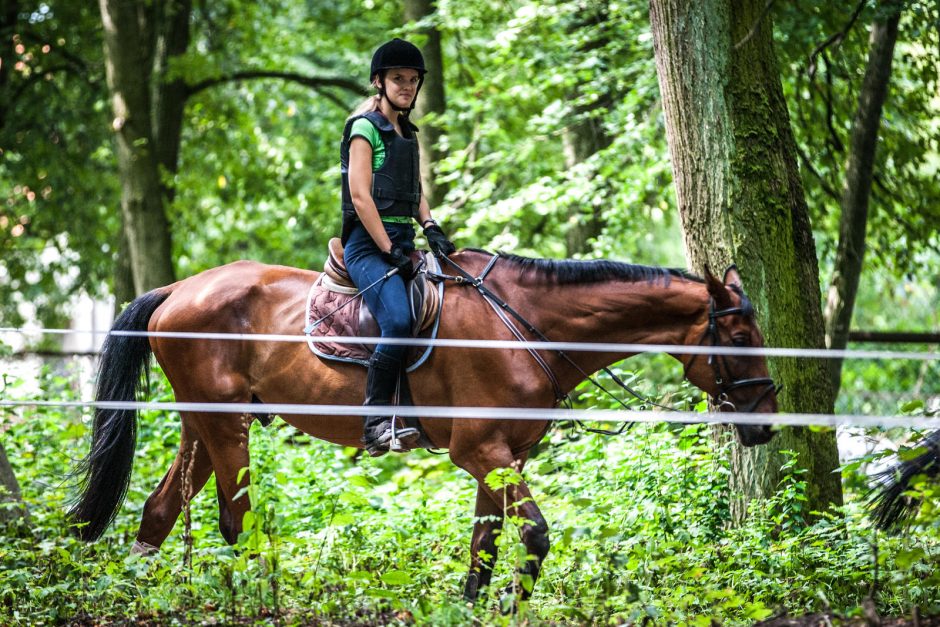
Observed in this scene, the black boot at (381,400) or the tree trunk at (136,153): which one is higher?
the tree trunk at (136,153)

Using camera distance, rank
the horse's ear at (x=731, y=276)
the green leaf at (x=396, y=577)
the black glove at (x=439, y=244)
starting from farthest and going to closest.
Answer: the black glove at (x=439, y=244) < the horse's ear at (x=731, y=276) < the green leaf at (x=396, y=577)

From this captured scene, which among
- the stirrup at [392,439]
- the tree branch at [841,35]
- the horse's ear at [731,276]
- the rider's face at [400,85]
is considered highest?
the tree branch at [841,35]

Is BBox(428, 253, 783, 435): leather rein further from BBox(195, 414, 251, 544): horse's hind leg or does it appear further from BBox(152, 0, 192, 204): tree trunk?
BBox(152, 0, 192, 204): tree trunk

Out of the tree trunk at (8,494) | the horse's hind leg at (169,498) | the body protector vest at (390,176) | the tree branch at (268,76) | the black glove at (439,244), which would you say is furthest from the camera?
the tree branch at (268,76)

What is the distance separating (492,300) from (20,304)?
55.5 feet

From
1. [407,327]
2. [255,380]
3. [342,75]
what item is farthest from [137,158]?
[407,327]

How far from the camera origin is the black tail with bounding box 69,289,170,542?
605 centimetres

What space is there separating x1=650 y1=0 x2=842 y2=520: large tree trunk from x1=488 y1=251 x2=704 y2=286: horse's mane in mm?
914

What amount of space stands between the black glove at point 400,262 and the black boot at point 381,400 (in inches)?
19.7

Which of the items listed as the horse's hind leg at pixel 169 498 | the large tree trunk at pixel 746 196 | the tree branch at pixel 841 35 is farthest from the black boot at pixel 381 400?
the tree branch at pixel 841 35

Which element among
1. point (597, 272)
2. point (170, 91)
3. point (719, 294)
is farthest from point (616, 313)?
point (170, 91)

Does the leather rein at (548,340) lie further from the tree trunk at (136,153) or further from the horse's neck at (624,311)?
the tree trunk at (136,153)

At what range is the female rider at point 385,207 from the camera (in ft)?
17.3

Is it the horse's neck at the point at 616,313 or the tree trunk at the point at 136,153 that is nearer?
the horse's neck at the point at 616,313
